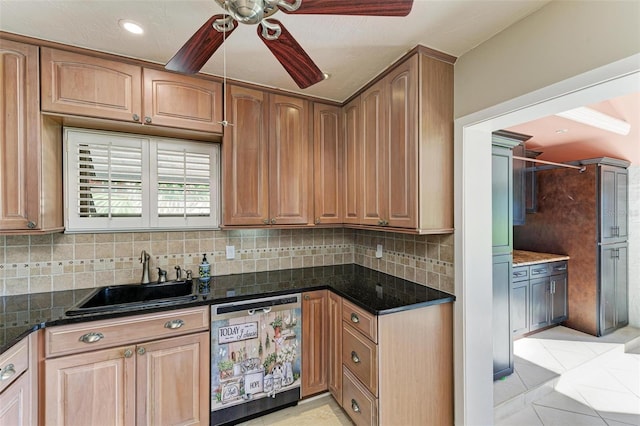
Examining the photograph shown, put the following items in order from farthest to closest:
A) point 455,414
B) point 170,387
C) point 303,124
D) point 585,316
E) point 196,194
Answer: point 585,316 < point 303,124 < point 196,194 < point 455,414 < point 170,387

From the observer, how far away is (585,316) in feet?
10.9

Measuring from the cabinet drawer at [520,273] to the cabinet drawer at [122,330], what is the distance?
10.2 ft

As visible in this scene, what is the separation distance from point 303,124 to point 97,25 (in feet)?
4.57

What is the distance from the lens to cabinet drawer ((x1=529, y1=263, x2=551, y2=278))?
3.10 metres

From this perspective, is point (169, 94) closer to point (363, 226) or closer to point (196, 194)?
point (196, 194)

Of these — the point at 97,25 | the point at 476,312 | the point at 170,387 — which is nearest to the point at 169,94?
the point at 97,25

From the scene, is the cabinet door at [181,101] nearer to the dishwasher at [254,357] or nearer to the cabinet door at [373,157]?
the cabinet door at [373,157]

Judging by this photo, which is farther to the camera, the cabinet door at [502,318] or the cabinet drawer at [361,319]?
the cabinet door at [502,318]

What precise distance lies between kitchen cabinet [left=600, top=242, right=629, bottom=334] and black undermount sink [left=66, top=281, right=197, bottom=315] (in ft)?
14.7

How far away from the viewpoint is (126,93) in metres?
1.77

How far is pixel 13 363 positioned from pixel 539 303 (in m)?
4.41

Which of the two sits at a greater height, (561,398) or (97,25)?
(97,25)

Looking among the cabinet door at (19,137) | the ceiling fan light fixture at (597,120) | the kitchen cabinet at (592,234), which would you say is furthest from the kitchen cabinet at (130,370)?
the kitchen cabinet at (592,234)

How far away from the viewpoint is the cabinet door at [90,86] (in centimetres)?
161
